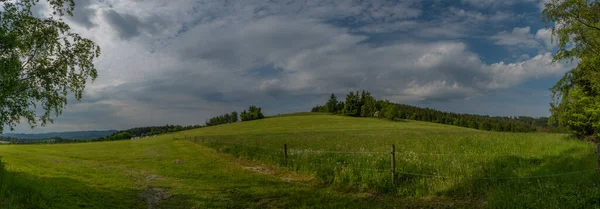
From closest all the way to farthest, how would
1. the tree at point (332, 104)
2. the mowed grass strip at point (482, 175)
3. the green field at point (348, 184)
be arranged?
the mowed grass strip at point (482, 175)
the green field at point (348, 184)
the tree at point (332, 104)

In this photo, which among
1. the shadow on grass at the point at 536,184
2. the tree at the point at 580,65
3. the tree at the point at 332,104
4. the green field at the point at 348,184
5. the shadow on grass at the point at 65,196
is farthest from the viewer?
the tree at the point at 332,104

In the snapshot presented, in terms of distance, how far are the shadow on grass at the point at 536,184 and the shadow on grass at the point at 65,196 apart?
38.1ft

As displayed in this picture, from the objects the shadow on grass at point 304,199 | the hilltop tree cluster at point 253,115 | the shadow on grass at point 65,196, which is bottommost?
the shadow on grass at point 304,199

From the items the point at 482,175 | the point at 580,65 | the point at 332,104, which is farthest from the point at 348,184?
the point at 332,104

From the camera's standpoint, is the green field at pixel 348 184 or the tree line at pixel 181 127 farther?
the tree line at pixel 181 127

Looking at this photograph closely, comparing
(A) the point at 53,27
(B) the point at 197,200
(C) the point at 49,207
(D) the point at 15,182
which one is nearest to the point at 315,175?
(B) the point at 197,200

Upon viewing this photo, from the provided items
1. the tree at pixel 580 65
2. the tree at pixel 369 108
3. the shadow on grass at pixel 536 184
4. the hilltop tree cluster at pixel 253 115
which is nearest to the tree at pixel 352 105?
the tree at pixel 369 108

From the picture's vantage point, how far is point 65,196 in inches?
465

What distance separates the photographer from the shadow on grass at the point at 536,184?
30.6 feet

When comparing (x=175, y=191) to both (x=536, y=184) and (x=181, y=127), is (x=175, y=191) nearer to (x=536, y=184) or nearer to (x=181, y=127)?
(x=536, y=184)

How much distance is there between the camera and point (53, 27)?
16469 millimetres

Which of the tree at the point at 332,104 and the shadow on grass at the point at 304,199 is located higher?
the tree at the point at 332,104

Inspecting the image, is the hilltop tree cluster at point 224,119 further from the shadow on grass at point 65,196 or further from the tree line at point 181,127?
the shadow on grass at point 65,196

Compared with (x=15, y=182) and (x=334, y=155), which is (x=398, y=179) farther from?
(x=15, y=182)
